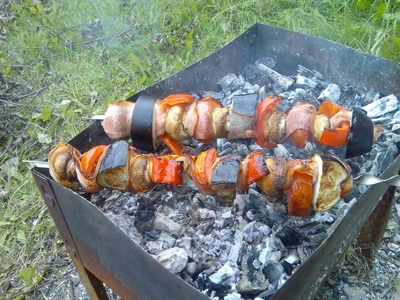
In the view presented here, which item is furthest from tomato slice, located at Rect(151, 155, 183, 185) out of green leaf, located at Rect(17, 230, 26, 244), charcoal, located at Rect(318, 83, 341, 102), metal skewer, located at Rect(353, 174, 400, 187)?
green leaf, located at Rect(17, 230, 26, 244)

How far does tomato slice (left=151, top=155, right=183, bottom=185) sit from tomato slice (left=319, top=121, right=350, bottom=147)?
673 millimetres

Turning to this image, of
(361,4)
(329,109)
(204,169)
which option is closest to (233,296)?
(204,169)

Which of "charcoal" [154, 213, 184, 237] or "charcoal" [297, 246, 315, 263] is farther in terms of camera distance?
"charcoal" [154, 213, 184, 237]

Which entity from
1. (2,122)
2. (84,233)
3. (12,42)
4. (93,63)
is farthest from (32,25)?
(84,233)

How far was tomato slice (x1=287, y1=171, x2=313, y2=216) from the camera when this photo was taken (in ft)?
5.84

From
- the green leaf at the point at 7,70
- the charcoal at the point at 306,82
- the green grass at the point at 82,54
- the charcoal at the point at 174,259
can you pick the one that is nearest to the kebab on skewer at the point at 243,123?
the charcoal at the point at 174,259

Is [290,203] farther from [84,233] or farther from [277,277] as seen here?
[84,233]

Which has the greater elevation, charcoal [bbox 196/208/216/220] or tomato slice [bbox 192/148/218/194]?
tomato slice [bbox 192/148/218/194]

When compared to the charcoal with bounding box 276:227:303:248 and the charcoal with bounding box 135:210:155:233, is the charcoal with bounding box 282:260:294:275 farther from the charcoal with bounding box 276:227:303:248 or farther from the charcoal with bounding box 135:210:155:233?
the charcoal with bounding box 135:210:155:233

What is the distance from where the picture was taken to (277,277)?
193 centimetres

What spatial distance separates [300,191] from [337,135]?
35 centimetres

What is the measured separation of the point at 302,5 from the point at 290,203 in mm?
3150

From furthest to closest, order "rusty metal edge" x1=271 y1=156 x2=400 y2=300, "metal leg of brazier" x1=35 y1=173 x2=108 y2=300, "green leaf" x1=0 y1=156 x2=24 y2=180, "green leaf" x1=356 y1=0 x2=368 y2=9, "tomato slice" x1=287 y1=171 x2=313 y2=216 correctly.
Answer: "green leaf" x1=356 y1=0 x2=368 y2=9, "green leaf" x1=0 y1=156 x2=24 y2=180, "metal leg of brazier" x1=35 y1=173 x2=108 y2=300, "tomato slice" x1=287 y1=171 x2=313 y2=216, "rusty metal edge" x1=271 y1=156 x2=400 y2=300

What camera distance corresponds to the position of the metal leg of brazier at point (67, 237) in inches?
78.8
